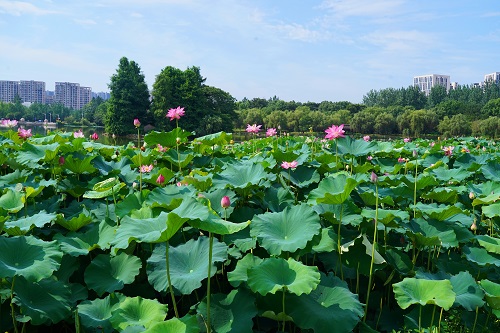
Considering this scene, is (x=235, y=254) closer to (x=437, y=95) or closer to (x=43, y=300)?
(x=43, y=300)

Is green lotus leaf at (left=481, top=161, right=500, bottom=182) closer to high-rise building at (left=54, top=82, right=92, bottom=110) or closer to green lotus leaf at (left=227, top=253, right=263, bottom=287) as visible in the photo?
green lotus leaf at (left=227, top=253, right=263, bottom=287)

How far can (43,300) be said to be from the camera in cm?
131

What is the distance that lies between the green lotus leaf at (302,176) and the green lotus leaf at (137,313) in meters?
1.11

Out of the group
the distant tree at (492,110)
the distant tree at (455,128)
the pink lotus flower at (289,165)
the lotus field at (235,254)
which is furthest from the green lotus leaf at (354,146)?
the distant tree at (492,110)

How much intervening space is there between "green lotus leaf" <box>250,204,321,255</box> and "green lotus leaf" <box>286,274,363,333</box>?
162 mm

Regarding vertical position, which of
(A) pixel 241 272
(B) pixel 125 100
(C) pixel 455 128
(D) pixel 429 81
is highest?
(D) pixel 429 81

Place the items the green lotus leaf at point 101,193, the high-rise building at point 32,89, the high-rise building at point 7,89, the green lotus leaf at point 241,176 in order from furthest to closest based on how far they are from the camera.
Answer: the high-rise building at point 7,89 < the high-rise building at point 32,89 < the green lotus leaf at point 241,176 < the green lotus leaf at point 101,193

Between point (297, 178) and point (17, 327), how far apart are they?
1.41m

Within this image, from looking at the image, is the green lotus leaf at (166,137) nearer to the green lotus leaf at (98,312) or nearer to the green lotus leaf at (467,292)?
the green lotus leaf at (98,312)

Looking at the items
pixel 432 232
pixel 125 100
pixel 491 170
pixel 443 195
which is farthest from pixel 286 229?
pixel 125 100

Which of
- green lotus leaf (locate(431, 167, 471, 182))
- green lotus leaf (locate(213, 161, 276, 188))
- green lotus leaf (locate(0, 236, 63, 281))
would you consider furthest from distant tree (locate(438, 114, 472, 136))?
green lotus leaf (locate(0, 236, 63, 281))

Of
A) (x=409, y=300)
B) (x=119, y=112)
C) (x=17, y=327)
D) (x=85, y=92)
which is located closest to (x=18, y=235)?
(x=17, y=327)

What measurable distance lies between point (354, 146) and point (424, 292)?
1.36 metres

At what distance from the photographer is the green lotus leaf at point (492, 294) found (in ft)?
4.81
